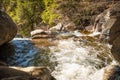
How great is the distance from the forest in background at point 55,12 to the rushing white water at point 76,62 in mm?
12913

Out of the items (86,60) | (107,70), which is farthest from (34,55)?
(107,70)

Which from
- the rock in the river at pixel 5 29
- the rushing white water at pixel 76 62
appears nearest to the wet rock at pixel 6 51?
the rock in the river at pixel 5 29

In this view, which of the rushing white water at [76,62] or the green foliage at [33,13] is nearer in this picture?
the rushing white water at [76,62]

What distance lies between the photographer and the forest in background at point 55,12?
2955cm

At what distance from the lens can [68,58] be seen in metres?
14.3

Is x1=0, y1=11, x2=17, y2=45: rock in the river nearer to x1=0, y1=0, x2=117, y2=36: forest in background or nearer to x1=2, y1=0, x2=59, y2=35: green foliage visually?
x1=0, y1=0, x2=117, y2=36: forest in background

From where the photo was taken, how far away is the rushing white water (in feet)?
40.0

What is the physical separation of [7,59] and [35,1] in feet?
70.7

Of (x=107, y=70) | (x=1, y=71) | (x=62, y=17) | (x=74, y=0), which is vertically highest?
(x=1, y=71)

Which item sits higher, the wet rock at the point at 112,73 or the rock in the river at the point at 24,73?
the rock in the river at the point at 24,73

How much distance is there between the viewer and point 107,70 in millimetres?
11297

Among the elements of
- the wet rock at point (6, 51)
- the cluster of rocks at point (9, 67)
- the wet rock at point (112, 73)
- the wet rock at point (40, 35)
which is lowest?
the wet rock at point (40, 35)

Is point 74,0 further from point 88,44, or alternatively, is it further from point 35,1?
point 88,44

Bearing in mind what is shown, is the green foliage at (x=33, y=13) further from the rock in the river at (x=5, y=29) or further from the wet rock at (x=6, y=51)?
the rock in the river at (x=5, y=29)
